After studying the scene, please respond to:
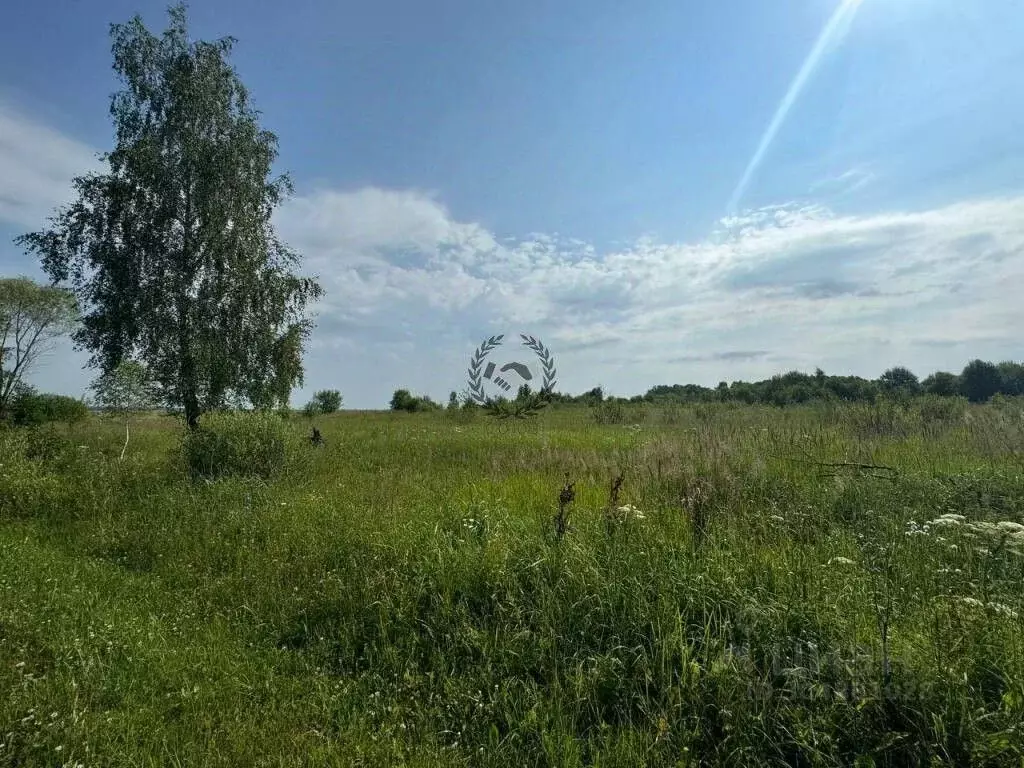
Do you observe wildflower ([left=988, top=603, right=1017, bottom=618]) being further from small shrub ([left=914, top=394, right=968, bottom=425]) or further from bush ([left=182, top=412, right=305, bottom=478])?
small shrub ([left=914, top=394, right=968, bottom=425])

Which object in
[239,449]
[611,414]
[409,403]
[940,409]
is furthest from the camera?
[409,403]

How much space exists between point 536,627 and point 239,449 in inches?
313

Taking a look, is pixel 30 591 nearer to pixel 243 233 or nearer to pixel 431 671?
pixel 431 671

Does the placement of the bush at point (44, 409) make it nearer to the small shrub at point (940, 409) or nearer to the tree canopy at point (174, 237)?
the tree canopy at point (174, 237)

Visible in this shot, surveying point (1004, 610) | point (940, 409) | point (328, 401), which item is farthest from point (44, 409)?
point (940, 409)

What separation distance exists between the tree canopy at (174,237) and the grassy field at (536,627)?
30.0 ft

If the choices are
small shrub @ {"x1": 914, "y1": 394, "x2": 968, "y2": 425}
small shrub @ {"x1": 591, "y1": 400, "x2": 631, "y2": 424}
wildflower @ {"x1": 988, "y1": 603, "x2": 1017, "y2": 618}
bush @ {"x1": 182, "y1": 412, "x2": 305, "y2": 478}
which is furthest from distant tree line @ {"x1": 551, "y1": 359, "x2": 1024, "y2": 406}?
wildflower @ {"x1": 988, "y1": 603, "x2": 1017, "y2": 618}

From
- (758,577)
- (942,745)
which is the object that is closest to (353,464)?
(758,577)

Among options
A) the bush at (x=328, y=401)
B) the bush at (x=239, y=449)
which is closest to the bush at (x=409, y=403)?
the bush at (x=328, y=401)

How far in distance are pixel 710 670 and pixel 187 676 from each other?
3.49 metres

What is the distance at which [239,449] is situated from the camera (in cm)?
980

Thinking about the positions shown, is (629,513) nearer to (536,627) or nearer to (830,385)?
(536,627)

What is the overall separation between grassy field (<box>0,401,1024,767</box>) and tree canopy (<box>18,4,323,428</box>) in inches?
360

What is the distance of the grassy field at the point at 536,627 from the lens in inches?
108
